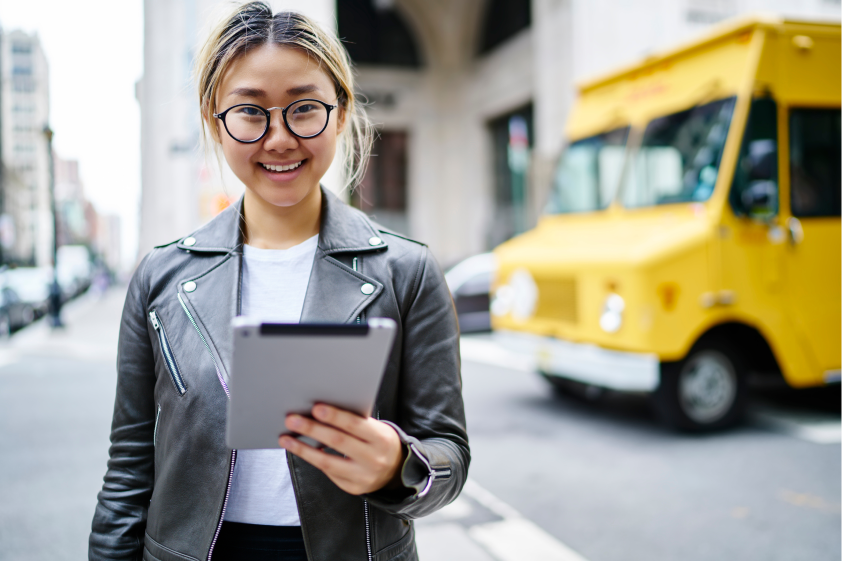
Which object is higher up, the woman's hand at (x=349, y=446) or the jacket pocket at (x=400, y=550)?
the woman's hand at (x=349, y=446)

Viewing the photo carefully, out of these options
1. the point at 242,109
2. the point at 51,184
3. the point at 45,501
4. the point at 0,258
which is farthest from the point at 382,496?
the point at 0,258

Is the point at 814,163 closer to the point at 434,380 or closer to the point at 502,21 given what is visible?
the point at 434,380

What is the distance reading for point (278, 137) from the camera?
54.3 inches

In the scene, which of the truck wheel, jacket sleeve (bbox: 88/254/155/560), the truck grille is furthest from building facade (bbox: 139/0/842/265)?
jacket sleeve (bbox: 88/254/155/560)

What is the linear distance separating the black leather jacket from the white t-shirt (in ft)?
0.13

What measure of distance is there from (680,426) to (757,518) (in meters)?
1.74

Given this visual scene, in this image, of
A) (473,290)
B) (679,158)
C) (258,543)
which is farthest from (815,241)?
(473,290)

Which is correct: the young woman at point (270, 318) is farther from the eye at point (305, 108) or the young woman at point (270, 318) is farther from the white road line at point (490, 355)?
the white road line at point (490, 355)

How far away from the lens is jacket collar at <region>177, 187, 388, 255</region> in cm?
151

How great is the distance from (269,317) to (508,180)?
71.4ft

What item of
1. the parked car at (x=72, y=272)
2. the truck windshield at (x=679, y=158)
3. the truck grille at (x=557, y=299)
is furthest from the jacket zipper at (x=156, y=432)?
the parked car at (x=72, y=272)

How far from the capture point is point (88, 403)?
8031 mm

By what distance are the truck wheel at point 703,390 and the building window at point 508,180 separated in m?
14.6

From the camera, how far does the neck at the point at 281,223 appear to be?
154 centimetres
